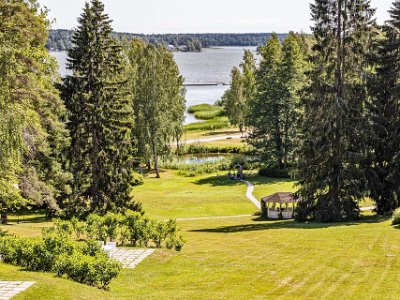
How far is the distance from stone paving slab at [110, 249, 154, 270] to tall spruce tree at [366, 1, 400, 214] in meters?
15.3

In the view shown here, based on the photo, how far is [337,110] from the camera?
96.2ft

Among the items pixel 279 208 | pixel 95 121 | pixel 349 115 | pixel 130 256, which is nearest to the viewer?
pixel 130 256

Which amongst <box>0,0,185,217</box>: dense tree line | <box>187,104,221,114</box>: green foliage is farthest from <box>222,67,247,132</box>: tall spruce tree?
<box>0,0,185,217</box>: dense tree line

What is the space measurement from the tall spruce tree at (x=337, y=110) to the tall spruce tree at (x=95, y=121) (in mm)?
10876

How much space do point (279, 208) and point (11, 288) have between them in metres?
23.5

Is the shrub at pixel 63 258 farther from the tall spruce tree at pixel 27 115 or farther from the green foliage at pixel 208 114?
the green foliage at pixel 208 114

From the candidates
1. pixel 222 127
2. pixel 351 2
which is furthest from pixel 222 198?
pixel 222 127

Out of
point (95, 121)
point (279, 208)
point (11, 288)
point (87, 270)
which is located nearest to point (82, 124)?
point (95, 121)

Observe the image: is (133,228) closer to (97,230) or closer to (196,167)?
(97,230)

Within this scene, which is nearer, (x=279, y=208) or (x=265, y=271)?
(x=265, y=271)

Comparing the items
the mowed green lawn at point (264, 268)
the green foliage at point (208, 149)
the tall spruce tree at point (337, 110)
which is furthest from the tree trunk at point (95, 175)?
the green foliage at point (208, 149)

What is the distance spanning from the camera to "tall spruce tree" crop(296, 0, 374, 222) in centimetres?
2920

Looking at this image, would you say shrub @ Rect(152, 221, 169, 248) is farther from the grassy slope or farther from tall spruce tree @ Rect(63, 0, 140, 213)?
tall spruce tree @ Rect(63, 0, 140, 213)

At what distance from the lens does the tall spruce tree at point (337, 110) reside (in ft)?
95.8
